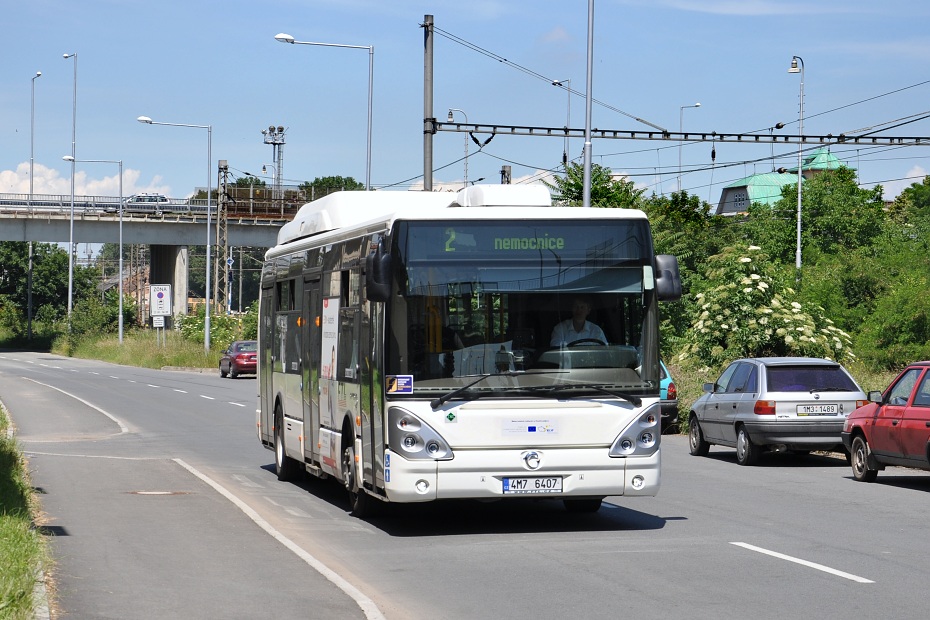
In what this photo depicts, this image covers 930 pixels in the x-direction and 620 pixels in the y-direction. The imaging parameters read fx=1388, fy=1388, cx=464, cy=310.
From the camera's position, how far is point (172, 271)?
3285 inches

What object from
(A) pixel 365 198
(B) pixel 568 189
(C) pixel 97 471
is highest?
(B) pixel 568 189

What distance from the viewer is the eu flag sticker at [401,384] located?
11.9 meters

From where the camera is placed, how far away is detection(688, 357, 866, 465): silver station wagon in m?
19.0

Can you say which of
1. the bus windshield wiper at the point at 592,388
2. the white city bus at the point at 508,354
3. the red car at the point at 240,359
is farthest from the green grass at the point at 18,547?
the red car at the point at 240,359

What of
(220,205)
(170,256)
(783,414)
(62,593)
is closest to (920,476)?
(783,414)

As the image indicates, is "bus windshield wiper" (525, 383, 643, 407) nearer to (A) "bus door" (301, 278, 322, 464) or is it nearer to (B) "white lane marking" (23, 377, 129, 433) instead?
(A) "bus door" (301, 278, 322, 464)

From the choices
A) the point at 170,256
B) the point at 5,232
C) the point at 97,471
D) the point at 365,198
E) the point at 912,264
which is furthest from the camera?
the point at 170,256

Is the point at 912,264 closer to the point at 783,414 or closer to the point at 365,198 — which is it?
the point at 783,414

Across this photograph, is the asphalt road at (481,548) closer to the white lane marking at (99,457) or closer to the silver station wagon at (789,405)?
the white lane marking at (99,457)

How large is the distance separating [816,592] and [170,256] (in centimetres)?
7708

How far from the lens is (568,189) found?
124 feet

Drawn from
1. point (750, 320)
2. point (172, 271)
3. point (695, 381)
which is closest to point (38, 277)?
point (172, 271)

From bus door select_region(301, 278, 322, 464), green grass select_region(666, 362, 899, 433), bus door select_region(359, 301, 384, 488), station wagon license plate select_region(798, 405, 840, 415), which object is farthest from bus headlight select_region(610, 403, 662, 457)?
green grass select_region(666, 362, 899, 433)

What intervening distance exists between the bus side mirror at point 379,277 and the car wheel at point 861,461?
308 inches
